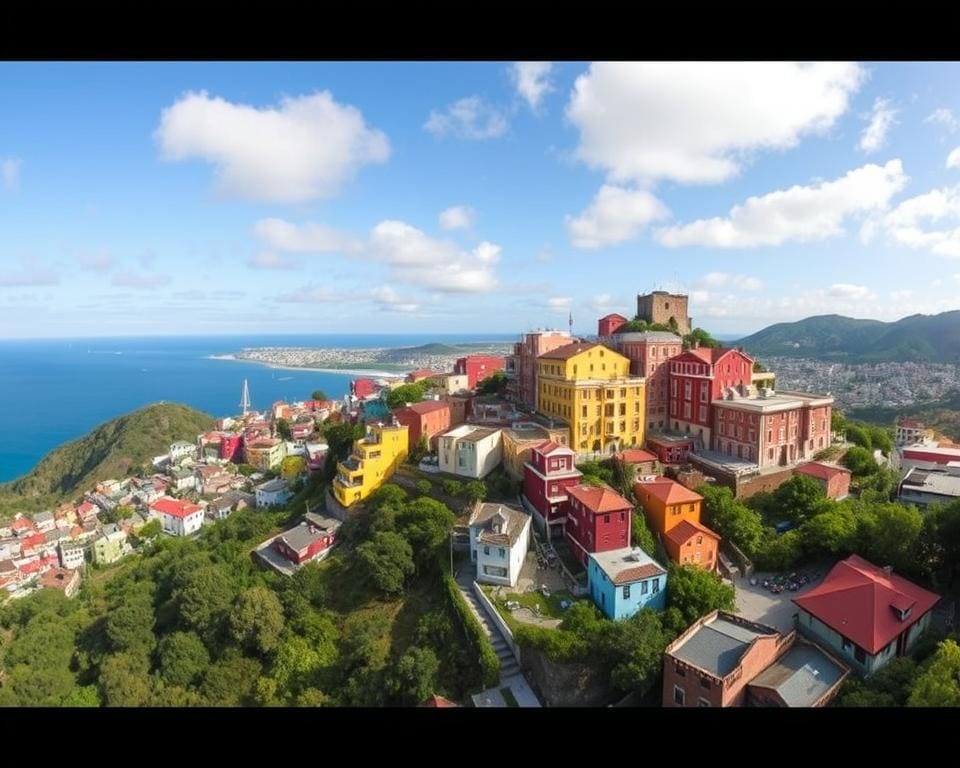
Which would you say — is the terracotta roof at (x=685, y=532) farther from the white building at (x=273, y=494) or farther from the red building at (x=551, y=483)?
the white building at (x=273, y=494)

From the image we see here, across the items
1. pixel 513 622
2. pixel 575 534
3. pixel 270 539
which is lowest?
pixel 270 539

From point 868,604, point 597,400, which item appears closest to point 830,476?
point 868,604

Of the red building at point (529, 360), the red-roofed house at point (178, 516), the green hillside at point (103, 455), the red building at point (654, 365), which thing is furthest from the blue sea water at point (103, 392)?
the red building at point (654, 365)

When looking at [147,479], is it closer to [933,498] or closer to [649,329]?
[649,329]

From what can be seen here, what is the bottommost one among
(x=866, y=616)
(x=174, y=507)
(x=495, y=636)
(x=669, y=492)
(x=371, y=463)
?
(x=174, y=507)

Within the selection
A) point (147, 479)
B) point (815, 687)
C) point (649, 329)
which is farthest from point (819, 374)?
point (147, 479)

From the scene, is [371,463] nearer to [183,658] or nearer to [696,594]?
[183,658]
